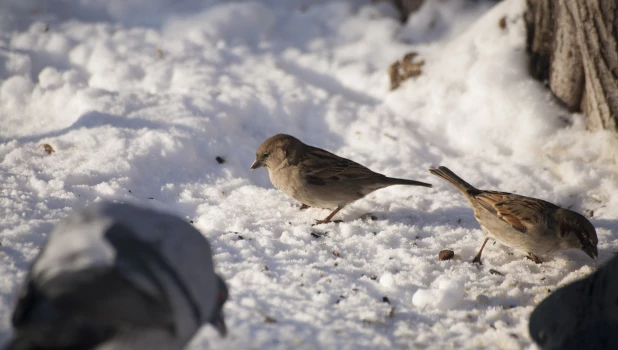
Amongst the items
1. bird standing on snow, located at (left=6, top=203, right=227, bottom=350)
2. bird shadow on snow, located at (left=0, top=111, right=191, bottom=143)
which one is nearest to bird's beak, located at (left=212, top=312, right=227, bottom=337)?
bird standing on snow, located at (left=6, top=203, right=227, bottom=350)

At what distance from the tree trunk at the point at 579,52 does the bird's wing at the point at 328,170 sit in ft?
6.48

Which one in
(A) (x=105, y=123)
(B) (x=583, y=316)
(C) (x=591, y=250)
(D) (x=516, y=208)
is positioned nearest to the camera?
(B) (x=583, y=316)

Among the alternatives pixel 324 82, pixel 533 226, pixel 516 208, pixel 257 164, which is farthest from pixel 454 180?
pixel 324 82

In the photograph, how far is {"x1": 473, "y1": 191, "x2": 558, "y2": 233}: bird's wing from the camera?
12.1 ft

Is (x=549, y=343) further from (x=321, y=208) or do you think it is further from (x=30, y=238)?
(x=30, y=238)

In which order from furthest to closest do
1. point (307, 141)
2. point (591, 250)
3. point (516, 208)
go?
point (307, 141)
point (516, 208)
point (591, 250)

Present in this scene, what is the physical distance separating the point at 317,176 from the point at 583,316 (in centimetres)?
217

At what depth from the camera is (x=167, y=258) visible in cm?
223

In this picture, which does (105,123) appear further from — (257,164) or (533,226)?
(533,226)

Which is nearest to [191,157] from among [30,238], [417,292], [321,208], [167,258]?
[321,208]

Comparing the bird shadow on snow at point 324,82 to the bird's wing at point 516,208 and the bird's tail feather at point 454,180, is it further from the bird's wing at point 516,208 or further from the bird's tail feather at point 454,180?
the bird's wing at point 516,208

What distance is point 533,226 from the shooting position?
365 centimetres

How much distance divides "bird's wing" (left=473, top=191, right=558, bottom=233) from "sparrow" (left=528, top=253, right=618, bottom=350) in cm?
99

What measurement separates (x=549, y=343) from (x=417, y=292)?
83cm
